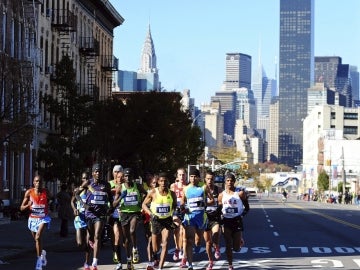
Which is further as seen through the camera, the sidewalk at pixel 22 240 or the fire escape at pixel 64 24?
the fire escape at pixel 64 24

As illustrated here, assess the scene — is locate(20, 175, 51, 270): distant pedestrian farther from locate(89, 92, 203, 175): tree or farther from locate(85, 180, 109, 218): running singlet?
locate(89, 92, 203, 175): tree

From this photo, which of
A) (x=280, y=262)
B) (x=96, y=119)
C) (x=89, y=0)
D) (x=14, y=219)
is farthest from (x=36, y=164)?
(x=280, y=262)

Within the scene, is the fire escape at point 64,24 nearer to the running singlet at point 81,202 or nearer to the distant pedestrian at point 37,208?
the distant pedestrian at point 37,208

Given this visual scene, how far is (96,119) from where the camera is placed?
49.6 m

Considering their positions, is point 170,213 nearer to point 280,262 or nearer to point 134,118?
point 280,262

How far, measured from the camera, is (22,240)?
28.3m

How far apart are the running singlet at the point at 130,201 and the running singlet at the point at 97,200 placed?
595 mm

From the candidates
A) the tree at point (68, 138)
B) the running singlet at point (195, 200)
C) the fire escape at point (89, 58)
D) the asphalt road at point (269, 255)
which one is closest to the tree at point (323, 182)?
the fire escape at point (89, 58)

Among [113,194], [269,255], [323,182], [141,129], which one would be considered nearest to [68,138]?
[141,129]

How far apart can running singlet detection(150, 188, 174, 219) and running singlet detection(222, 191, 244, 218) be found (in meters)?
1.11

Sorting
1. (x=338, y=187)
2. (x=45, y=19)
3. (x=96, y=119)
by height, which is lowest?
(x=338, y=187)

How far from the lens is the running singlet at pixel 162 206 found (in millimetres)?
18594

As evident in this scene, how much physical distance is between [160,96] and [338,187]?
385 ft

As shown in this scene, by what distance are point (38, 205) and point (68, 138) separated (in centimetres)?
2554
